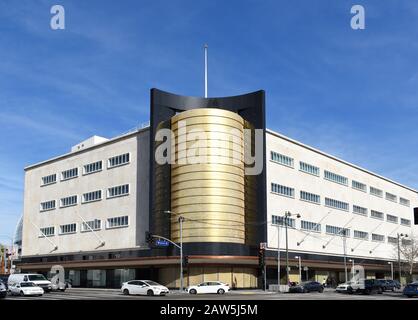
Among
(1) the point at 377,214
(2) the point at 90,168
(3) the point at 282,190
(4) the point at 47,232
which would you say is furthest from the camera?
(1) the point at 377,214

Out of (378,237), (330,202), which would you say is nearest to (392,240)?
(378,237)

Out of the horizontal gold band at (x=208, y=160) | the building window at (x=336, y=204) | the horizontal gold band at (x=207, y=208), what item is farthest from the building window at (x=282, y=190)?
the building window at (x=336, y=204)

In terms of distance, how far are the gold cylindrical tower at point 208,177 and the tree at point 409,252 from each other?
A: 56.5 meters

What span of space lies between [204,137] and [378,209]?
56.3m

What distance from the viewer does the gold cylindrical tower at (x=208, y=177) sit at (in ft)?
234

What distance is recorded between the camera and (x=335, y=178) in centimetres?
9894

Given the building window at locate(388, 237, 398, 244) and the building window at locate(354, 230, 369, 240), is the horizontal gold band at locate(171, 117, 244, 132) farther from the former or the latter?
the building window at locate(388, 237, 398, 244)

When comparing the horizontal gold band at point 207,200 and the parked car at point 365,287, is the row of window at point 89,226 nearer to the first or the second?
the horizontal gold band at point 207,200

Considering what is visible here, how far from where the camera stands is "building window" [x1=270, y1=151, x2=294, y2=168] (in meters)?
82.7

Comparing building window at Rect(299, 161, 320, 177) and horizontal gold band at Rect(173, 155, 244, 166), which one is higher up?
building window at Rect(299, 161, 320, 177)

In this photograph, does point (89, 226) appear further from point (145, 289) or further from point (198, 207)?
point (145, 289)

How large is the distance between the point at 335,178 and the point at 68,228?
50144 millimetres

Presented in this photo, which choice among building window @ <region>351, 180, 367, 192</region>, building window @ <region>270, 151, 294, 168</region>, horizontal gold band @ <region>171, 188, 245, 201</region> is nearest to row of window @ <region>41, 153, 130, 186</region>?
horizontal gold band @ <region>171, 188, 245, 201</region>
